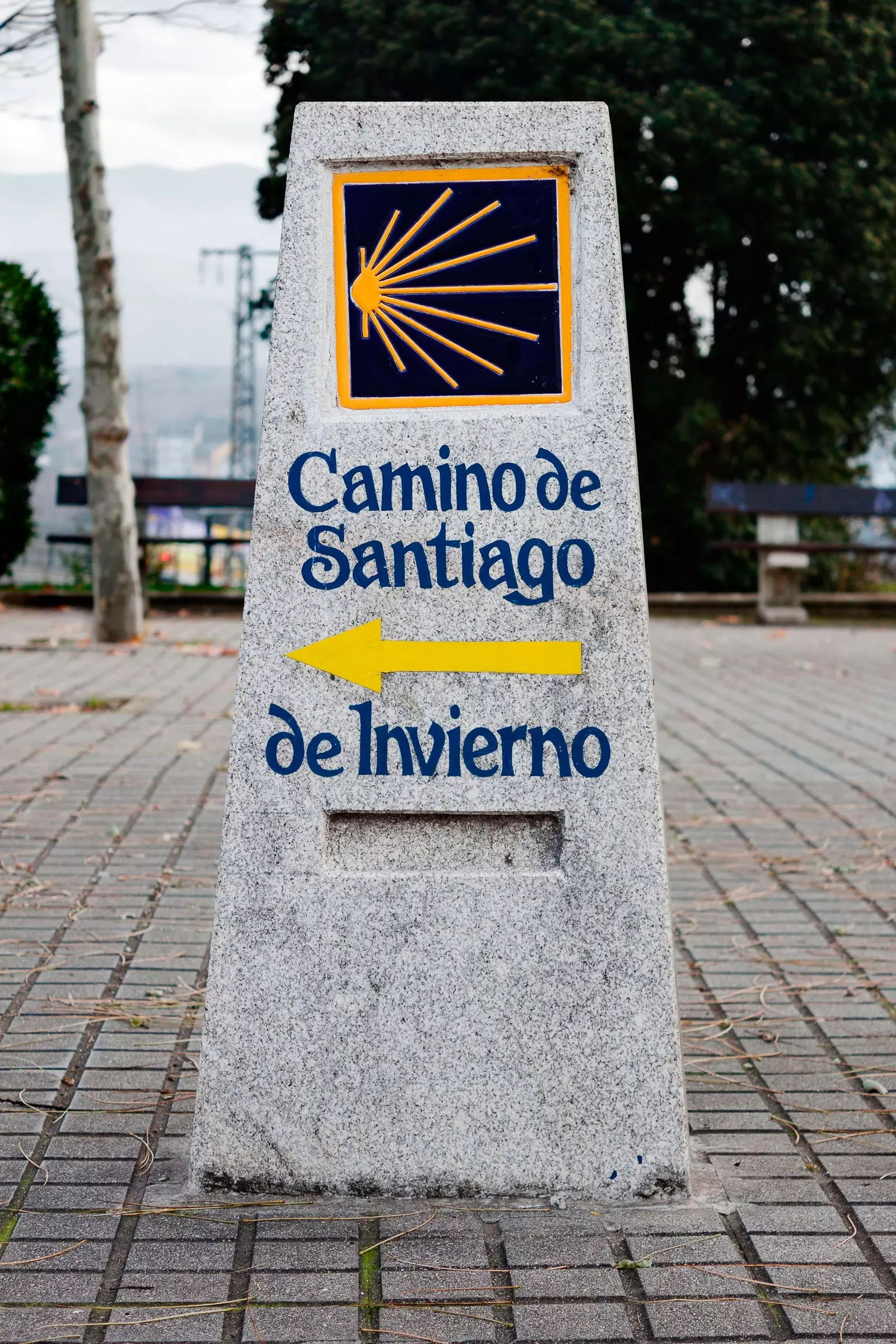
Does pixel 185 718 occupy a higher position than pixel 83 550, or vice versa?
pixel 83 550

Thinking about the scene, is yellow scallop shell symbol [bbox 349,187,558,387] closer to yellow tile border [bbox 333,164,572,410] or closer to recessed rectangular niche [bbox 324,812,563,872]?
yellow tile border [bbox 333,164,572,410]

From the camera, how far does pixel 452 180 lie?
2.45 m

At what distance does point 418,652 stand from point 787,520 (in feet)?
38.1

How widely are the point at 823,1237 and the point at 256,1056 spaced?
1.01m

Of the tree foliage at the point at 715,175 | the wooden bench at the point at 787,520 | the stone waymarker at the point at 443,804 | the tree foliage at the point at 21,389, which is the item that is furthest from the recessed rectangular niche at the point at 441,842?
the tree foliage at the point at 715,175

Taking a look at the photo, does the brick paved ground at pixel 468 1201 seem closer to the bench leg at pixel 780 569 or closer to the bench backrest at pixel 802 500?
the bench leg at pixel 780 569

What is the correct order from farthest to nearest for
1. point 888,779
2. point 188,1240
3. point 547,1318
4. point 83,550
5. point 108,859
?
point 83,550, point 888,779, point 108,859, point 188,1240, point 547,1318

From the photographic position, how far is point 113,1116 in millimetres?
2756

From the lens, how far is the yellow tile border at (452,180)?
243 cm

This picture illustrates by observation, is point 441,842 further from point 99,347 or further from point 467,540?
point 99,347

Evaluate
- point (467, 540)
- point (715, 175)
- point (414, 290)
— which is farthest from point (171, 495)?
point (467, 540)

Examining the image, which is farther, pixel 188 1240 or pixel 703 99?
pixel 703 99

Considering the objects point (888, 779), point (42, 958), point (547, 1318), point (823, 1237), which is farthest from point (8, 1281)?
point (888, 779)

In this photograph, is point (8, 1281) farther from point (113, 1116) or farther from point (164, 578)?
point (164, 578)
